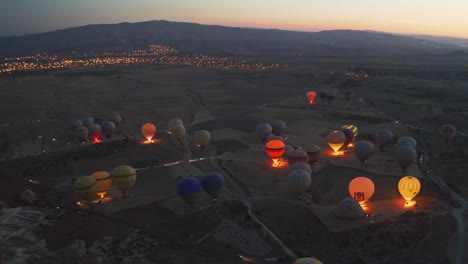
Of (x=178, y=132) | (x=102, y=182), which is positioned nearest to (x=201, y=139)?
(x=178, y=132)

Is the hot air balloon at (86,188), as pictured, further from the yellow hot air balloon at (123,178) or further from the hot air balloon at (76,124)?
the hot air balloon at (76,124)

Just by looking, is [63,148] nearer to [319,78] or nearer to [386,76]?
[319,78]

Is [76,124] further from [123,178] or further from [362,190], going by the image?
[362,190]

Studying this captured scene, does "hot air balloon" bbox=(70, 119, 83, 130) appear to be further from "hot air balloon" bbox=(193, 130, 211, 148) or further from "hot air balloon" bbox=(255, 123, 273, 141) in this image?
"hot air balloon" bbox=(255, 123, 273, 141)

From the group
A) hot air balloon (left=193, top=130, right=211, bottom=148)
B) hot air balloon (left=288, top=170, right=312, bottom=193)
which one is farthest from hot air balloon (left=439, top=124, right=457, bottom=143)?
hot air balloon (left=193, top=130, right=211, bottom=148)

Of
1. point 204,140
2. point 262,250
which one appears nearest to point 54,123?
point 204,140

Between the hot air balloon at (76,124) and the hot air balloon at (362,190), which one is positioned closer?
the hot air balloon at (362,190)

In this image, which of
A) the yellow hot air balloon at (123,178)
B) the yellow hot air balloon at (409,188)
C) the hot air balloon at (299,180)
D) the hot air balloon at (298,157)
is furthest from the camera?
the hot air balloon at (298,157)

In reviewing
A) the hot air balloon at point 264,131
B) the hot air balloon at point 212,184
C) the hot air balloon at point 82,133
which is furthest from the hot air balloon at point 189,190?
the hot air balloon at point 82,133
